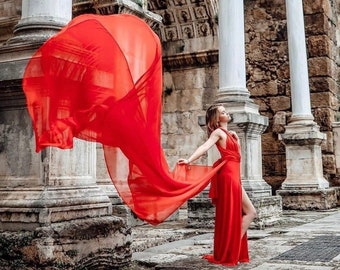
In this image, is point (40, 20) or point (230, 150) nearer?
point (40, 20)

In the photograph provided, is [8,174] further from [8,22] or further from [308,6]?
[308,6]

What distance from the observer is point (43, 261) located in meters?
3.58

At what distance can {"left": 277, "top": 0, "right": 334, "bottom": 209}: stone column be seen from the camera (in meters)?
11.1

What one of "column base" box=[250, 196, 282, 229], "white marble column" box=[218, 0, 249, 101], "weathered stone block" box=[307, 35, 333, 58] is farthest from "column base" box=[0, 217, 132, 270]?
"weathered stone block" box=[307, 35, 333, 58]

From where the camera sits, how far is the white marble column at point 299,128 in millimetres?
11250

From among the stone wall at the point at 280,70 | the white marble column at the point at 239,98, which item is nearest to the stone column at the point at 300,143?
the stone wall at the point at 280,70

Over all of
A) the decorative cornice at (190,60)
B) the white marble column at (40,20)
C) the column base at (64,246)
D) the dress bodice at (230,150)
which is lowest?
the column base at (64,246)

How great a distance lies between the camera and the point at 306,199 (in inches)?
435

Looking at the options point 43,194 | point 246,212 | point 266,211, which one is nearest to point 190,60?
point 266,211

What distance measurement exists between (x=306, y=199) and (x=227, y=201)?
680 centimetres

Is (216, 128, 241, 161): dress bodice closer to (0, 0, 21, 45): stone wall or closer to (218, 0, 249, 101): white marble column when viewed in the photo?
(218, 0, 249, 101): white marble column

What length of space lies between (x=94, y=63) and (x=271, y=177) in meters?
9.30

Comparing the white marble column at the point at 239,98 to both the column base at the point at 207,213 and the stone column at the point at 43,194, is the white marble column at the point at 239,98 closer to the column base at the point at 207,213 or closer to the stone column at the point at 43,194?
the column base at the point at 207,213

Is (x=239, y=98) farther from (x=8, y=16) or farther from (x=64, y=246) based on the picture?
(x=64, y=246)
